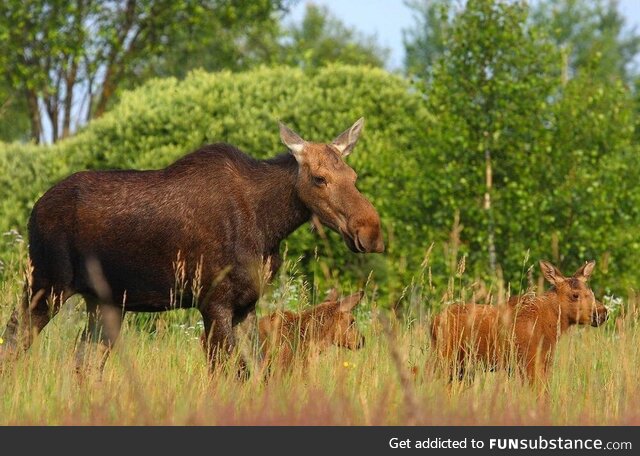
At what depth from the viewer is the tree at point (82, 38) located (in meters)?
25.6

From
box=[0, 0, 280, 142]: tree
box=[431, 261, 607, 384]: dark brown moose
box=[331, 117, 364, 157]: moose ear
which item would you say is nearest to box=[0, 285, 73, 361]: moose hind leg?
box=[331, 117, 364, 157]: moose ear

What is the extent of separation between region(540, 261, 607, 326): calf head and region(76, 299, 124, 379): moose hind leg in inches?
113

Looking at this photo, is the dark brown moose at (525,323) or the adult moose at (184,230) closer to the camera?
the adult moose at (184,230)

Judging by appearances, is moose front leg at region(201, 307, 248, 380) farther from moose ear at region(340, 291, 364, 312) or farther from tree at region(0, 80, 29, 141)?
tree at region(0, 80, 29, 141)

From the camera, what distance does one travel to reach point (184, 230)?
7082 millimetres

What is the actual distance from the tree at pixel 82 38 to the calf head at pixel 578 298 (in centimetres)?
1890

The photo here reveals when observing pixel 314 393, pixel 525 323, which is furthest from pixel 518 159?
pixel 314 393

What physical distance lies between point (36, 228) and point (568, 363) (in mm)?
3615

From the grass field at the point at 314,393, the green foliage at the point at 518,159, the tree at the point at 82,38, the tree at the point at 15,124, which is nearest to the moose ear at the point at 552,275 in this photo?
the grass field at the point at 314,393

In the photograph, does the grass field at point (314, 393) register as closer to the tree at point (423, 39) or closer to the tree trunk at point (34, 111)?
the tree trunk at point (34, 111)

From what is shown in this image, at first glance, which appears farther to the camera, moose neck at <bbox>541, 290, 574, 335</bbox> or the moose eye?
moose neck at <bbox>541, 290, 574, 335</bbox>

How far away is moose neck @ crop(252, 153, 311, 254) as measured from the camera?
7145 mm
